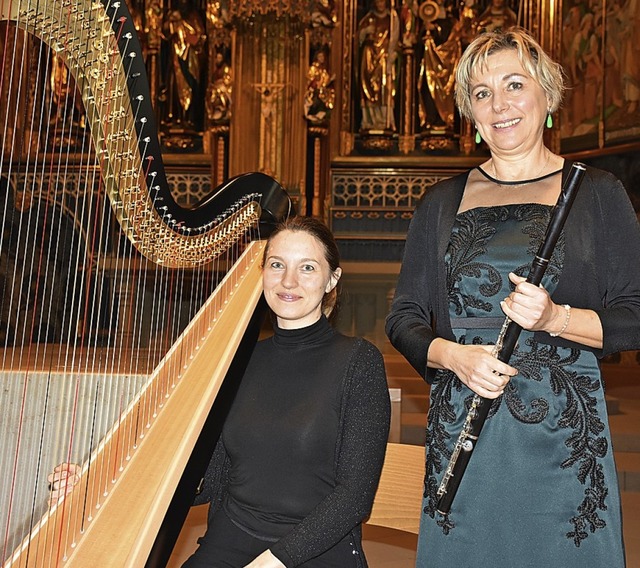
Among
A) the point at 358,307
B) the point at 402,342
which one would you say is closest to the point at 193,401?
the point at 402,342

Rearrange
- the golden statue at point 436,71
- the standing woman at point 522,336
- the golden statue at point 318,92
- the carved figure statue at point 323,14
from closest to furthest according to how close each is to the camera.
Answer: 1. the standing woman at point 522,336
2. the carved figure statue at point 323,14
3. the golden statue at point 318,92
4. the golden statue at point 436,71

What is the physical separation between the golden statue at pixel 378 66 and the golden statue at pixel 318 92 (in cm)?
67

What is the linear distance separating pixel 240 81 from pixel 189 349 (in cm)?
719

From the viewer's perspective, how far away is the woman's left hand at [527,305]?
1613 mm

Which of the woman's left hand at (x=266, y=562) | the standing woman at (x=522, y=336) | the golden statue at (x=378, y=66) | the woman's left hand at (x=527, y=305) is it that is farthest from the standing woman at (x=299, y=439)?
the golden statue at (x=378, y=66)

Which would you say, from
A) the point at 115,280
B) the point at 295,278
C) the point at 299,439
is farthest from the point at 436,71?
the point at 299,439

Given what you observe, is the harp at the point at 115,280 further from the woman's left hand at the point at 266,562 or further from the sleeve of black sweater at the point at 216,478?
the woman's left hand at the point at 266,562

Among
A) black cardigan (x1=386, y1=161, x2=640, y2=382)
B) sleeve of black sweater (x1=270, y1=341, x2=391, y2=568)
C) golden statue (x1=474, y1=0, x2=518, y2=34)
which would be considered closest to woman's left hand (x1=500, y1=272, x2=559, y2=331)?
black cardigan (x1=386, y1=161, x2=640, y2=382)

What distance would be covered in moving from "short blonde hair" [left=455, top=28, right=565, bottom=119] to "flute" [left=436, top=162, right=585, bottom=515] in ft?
0.72

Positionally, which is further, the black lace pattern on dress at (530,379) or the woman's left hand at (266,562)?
the woman's left hand at (266,562)

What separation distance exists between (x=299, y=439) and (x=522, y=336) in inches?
25.8

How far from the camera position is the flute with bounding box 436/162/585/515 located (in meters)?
1.64

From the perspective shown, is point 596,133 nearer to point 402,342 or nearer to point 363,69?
point 363,69

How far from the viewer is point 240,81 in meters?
9.61
